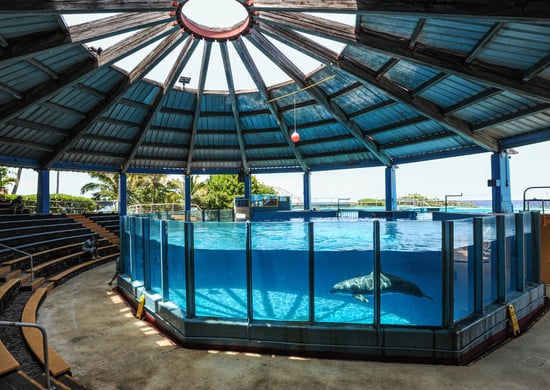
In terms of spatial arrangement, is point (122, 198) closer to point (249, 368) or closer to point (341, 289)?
point (249, 368)

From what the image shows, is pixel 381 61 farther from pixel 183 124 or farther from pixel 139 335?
pixel 183 124

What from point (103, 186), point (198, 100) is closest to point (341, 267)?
point (198, 100)

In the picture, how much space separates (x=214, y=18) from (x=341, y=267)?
365 inches

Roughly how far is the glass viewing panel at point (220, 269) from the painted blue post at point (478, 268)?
4.71m

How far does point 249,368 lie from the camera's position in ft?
18.2

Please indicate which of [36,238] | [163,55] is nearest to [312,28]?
[163,55]

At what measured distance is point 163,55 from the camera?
12.1 meters

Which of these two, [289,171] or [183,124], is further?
[289,171]

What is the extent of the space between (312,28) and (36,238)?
43.8ft

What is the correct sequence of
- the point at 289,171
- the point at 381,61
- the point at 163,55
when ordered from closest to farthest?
the point at 381,61
the point at 163,55
the point at 289,171

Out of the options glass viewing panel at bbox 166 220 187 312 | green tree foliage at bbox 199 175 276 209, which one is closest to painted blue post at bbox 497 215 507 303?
glass viewing panel at bbox 166 220 187 312

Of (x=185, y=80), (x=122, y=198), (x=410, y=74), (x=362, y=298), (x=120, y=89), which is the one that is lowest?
(x=362, y=298)

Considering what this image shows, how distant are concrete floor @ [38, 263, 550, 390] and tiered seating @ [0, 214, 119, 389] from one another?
25.0 inches

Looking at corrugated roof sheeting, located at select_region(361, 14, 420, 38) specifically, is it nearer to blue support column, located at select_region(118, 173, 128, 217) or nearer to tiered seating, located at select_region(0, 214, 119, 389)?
tiered seating, located at select_region(0, 214, 119, 389)
